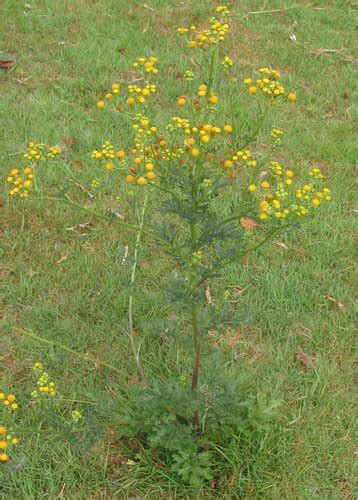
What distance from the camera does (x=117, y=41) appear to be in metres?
5.37

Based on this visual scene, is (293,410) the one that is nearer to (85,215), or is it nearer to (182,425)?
(182,425)

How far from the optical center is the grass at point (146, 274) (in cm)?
268

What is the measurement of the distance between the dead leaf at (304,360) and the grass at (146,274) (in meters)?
0.03

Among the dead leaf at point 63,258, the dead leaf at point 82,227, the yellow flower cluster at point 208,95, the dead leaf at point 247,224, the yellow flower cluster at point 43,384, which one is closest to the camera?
the yellow flower cluster at point 208,95

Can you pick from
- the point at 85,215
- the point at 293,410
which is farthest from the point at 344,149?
the point at 293,410

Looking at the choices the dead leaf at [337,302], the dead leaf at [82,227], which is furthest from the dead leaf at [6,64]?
the dead leaf at [337,302]

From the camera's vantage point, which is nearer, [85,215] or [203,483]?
[203,483]

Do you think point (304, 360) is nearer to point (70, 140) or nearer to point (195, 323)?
point (195, 323)

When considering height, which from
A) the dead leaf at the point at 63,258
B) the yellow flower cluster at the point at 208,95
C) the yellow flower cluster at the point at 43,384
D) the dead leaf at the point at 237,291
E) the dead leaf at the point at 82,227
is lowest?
the dead leaf at the point at 63,258

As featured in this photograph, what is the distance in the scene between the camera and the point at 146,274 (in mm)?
3553

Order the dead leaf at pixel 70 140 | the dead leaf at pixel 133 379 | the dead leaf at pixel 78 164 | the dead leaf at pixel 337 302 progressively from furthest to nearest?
the dead leaf at pixel 70 140
the dead leaf at pixel 78 164
the dead leaf at pixel 337 302
the dead leaf at pixel 133 379

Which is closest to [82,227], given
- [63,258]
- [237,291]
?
[63,258]

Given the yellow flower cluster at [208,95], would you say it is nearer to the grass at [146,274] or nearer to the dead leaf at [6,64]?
the grass at [146,274]

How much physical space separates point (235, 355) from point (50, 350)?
3.27 feet
